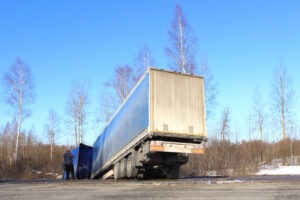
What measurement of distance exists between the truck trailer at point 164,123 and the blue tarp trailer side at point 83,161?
9.56 meters

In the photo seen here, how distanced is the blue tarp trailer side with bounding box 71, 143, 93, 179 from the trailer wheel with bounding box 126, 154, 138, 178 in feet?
31.5

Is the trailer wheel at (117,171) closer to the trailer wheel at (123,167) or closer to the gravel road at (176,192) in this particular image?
the trailer wheel at (123,167)

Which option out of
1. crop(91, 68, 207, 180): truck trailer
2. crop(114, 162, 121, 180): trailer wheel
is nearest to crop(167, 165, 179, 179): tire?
crop(91, 68, 207, 180): truck trailer

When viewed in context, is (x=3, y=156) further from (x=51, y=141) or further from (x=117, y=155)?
(x=117, y=155)

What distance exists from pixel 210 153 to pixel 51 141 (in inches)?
1138

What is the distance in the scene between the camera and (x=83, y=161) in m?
24.1

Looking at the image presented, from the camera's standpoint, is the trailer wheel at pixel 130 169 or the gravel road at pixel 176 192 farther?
the trailer wheel at pixel 130 169

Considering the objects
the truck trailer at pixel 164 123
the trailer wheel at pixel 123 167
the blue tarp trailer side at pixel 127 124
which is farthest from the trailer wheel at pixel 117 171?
the truck trailer at pixel 164 123

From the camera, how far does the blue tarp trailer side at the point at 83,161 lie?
77.8ft

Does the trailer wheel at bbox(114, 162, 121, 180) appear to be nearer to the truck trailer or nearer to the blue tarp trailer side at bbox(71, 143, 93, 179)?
the truck trailer

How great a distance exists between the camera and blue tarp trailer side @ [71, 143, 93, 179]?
23.7 m

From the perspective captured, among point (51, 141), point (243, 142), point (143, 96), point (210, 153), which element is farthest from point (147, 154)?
point (51, 141)

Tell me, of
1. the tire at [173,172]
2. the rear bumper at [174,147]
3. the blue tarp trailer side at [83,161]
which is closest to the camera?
the rear bumper at [174,147]

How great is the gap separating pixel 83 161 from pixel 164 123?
13033 mm
